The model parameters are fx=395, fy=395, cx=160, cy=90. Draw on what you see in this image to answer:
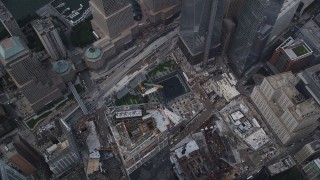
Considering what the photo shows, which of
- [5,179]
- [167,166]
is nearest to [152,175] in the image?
[167,166]

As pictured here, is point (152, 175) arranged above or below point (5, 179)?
below

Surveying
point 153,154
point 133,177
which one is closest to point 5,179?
point 133,177

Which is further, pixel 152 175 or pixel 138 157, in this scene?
pixel 152 175

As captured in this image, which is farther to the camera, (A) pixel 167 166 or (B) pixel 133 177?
(A) pixel 167 166

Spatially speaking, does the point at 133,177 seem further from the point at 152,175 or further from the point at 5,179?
the point at 5,179

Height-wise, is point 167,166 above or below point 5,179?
below

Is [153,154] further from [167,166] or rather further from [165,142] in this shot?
[167,166]

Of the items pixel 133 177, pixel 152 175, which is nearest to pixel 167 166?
pixel 152 175

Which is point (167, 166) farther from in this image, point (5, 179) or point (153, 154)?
point (5, 179)
